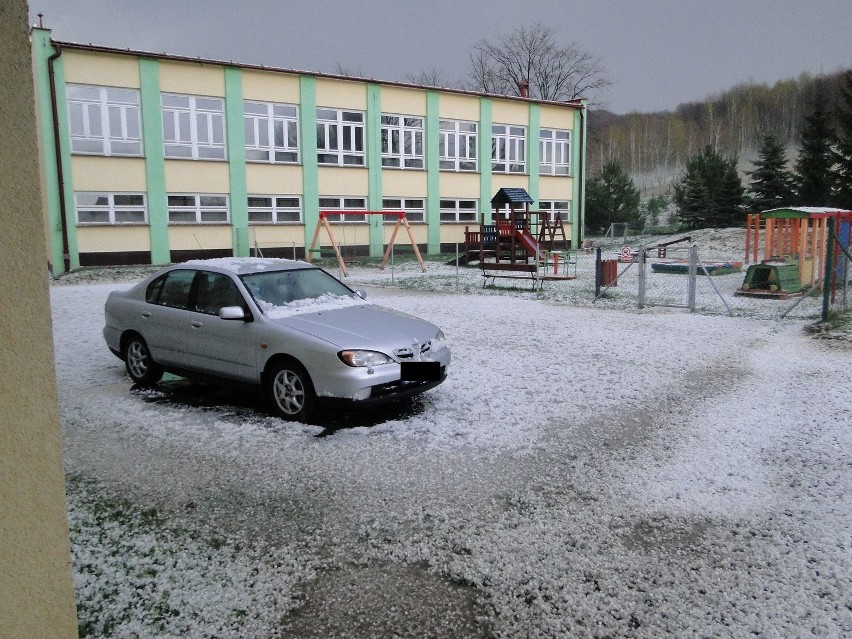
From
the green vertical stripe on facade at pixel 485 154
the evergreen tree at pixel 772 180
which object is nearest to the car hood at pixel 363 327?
the green vertical stripe on facade at pixel 485 154

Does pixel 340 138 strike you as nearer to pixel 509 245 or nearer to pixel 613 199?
pixel 509 245

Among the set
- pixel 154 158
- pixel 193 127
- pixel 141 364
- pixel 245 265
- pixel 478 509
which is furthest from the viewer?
pixel 193 127

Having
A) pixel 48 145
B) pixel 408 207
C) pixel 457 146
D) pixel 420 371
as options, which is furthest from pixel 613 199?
pixel 420 371

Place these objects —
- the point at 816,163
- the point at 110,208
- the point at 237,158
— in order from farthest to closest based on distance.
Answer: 1. the point at 816,163
2. the point at 237,158
3. the point at 110,208

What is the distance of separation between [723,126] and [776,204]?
163 ft

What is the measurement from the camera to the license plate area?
675cm

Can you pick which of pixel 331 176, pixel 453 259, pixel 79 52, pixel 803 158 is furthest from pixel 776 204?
pixel 79 52

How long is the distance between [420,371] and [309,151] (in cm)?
2517

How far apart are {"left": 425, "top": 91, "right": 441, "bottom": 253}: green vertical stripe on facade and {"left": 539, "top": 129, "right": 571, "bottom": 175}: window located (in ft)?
22.4

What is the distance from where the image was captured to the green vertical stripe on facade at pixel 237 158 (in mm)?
28328

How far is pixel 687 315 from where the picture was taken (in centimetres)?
1412

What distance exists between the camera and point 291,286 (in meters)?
7.75

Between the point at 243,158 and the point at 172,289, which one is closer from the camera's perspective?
the point at 172,289

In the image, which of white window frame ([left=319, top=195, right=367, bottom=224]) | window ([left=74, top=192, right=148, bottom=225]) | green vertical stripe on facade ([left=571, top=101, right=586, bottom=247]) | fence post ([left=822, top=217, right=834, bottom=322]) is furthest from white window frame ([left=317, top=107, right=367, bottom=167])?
fence post ([left=822, top=217, right=834, bottom=322])
